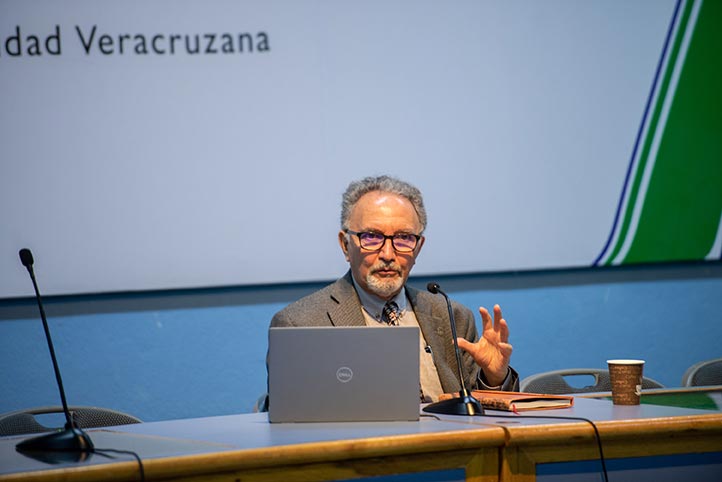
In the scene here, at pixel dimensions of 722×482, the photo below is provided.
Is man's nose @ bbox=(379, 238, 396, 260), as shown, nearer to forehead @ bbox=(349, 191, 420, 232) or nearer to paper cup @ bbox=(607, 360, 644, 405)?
forehead @ bbox=(349, 191, 420, 232)

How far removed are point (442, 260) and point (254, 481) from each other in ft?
7.38

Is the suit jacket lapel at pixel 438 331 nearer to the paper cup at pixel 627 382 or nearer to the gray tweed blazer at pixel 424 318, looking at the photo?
the gray tweed blazer at pixel 424 318

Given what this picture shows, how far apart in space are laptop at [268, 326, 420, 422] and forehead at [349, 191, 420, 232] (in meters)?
0.88

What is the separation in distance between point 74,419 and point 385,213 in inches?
45.6

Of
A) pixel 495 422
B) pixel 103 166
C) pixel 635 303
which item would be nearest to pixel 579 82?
pixel 635 303

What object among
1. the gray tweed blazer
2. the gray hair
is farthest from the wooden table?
the gray hair

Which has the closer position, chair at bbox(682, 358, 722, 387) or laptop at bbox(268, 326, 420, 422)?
laptop at bbox(268, 326, 420, 422)

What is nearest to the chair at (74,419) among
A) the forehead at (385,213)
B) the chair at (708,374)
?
the forehead at (385,213)

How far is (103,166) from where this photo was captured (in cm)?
366

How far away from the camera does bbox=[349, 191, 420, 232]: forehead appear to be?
118 inches

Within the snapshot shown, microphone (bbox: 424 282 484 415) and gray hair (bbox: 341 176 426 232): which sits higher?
gray hair (bbox: 341 176 426 232)

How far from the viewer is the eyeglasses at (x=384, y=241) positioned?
2984 millimetres

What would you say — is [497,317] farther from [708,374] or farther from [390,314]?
[708,374]

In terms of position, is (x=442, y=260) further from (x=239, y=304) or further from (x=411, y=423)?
(x=411, y=423)
